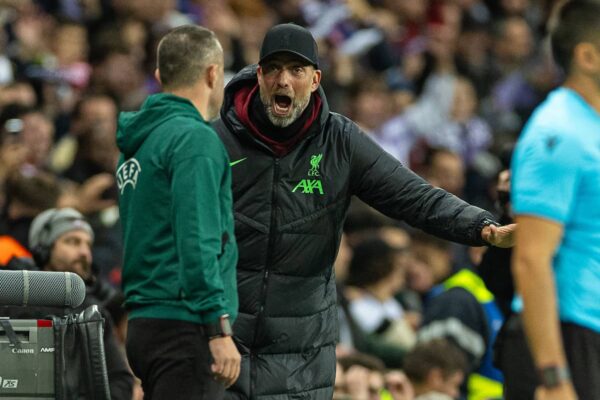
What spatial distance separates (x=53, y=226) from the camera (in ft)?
25.1

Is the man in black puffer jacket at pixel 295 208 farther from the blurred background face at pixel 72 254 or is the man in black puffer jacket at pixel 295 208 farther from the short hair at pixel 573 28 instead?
the short hair at pixel 573 28

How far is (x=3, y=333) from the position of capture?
5902 mm

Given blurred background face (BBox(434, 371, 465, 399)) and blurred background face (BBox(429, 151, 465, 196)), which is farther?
blurred background face (BBox(429, 151, 465, 196))

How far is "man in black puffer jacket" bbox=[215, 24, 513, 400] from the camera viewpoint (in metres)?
6.43

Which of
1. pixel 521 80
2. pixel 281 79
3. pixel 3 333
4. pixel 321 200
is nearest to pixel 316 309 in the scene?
pixel 321 200

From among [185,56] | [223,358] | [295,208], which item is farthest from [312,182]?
[223,358]

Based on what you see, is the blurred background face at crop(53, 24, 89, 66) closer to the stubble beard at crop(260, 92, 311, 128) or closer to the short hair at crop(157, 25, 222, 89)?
the stubble beard at crop(260, 92, 311, 128)

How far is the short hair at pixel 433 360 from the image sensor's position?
353 inches

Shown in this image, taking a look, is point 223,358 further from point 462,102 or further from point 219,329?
point 462,102

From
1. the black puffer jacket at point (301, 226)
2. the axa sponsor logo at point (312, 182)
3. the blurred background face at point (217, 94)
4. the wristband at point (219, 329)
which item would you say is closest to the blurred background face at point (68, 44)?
the black puffer jacket at point (301, 226)

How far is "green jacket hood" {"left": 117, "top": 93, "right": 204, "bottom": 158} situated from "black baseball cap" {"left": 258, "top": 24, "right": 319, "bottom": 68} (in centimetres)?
79

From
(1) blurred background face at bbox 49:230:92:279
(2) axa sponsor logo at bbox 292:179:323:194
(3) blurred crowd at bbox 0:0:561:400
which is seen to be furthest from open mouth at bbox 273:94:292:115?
(1) blurred background face at bbox 49:230:92:279

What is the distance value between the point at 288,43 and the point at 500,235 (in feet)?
4.17

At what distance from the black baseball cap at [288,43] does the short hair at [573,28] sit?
1.73 metres
